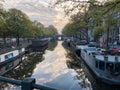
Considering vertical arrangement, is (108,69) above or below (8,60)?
above

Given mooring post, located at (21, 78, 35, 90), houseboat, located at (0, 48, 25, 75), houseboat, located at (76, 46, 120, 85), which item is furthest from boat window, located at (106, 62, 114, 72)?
mooring post, located at (21, 78, 35, 90)

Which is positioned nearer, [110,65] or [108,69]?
[108,69]

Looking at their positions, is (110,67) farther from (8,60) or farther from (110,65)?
(8,60)

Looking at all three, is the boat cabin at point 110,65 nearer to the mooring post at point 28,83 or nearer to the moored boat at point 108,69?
the moored boat at point 108,69

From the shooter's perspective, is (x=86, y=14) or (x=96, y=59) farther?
(x=96, y=59)

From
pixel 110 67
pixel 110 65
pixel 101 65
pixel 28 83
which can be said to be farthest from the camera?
pixel 101 65

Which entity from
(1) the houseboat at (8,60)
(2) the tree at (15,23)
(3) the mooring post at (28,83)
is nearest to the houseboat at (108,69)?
(1) the houseboat at (8,60)

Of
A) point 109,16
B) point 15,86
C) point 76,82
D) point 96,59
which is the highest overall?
point 109,16

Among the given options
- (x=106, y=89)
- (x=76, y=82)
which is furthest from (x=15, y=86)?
(x=76, y=82)

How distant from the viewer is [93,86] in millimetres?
33750

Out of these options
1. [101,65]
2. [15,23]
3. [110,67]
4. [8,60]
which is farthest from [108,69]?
[15,23]

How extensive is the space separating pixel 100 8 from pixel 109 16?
5.28 feet

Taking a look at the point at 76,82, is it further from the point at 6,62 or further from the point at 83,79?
the point at 6,62

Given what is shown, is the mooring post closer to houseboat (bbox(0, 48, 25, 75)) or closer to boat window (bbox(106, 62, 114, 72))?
boat window (bbox(106, 62, 114, 72))
